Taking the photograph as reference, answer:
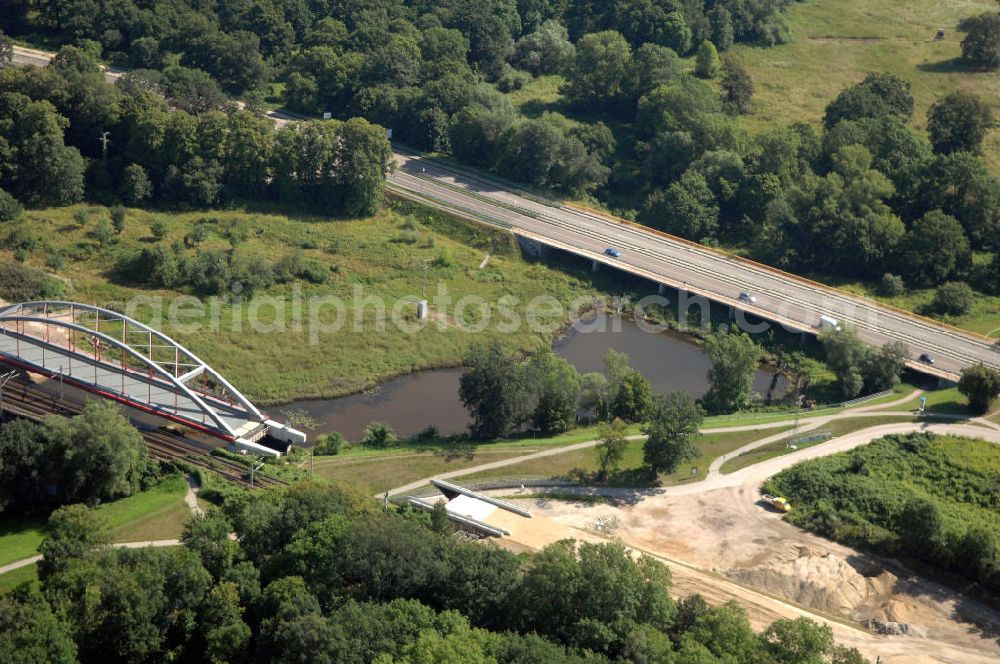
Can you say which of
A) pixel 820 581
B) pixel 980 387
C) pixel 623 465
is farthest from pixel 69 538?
pixel 980 387

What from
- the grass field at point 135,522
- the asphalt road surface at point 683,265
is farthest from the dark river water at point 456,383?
the grass field at point 135,522

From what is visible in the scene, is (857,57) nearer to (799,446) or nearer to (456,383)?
(799,446)

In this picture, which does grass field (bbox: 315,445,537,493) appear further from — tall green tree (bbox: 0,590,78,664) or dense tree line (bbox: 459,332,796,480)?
tall green tree (bbox: 0,590,78,664)

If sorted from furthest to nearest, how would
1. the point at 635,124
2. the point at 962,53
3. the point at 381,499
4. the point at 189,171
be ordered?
the point at 962,53 → the point at 635,124 → the point at 189,171 → the point at 381,499

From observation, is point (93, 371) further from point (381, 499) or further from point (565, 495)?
point (565, 495)

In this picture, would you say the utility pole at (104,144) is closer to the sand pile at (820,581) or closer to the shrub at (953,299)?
the sand pile at (820,581)

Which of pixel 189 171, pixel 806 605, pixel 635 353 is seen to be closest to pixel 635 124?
pixel 635 353
